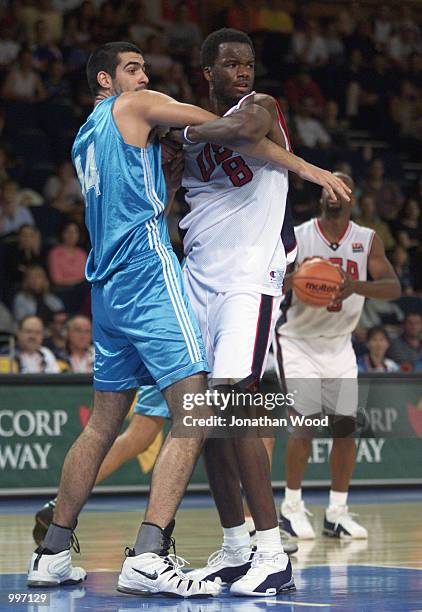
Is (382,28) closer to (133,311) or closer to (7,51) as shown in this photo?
(7,51)

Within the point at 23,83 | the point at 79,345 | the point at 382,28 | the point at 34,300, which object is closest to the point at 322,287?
the point at 79,345

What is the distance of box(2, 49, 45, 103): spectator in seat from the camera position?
1381 cm

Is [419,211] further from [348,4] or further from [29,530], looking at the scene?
[29,530]

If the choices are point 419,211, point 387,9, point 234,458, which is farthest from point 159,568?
point 387,9

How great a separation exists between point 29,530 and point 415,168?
35.1 feet

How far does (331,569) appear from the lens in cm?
567

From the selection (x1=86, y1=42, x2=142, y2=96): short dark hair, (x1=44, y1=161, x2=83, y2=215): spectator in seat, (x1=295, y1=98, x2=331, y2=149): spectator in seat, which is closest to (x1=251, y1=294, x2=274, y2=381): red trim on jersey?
(x1=86, y1=42, x2=142, y2=96): short dark hair

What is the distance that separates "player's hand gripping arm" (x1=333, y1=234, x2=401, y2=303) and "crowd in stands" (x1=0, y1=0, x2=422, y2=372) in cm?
352

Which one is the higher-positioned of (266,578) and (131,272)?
(131,272)

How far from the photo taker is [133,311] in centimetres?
499

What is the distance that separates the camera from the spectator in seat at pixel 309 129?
51.4ft

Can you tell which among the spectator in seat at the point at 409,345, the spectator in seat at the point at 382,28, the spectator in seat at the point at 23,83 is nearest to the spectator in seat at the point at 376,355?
the spectator in seat at the point at 409,345

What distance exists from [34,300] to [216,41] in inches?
256

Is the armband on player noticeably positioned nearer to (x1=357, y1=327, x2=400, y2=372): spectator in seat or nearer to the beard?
the beard
